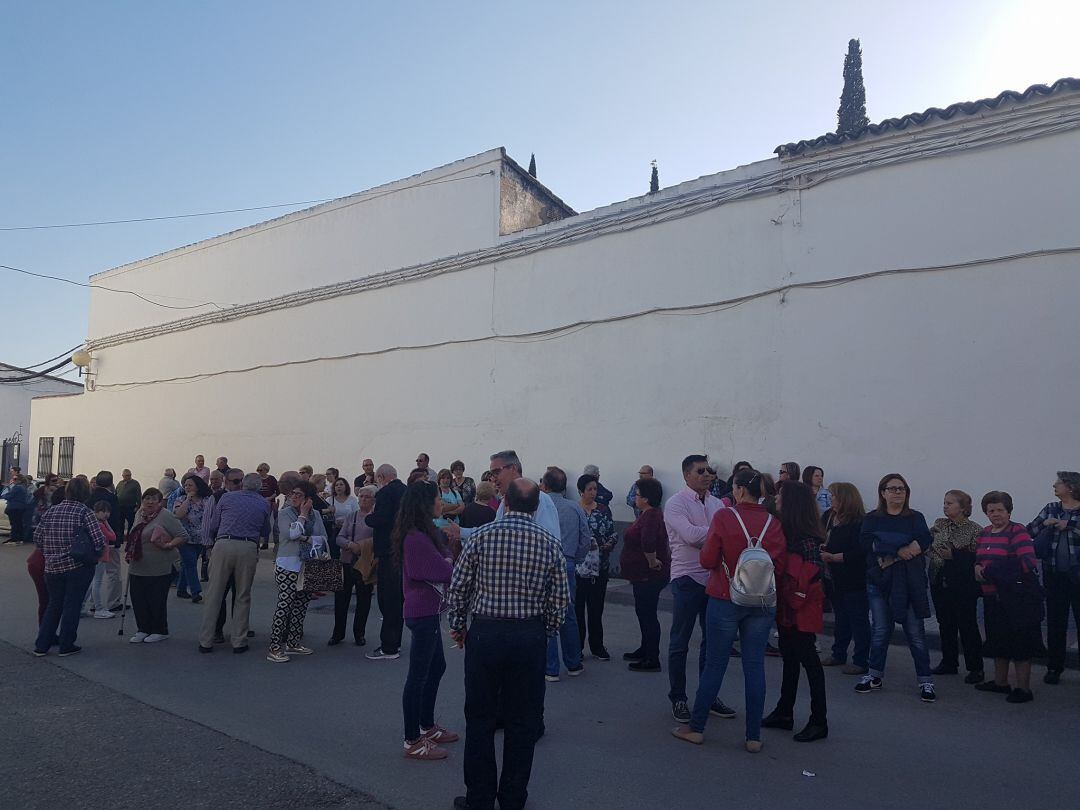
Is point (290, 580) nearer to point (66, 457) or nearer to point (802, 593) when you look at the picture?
point (802, 593)

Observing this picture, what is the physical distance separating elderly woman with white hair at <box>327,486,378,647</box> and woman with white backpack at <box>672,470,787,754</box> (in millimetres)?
3790

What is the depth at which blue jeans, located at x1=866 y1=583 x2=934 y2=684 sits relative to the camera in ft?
20.3

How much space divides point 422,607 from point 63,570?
15.1 ft

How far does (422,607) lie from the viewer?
484cm

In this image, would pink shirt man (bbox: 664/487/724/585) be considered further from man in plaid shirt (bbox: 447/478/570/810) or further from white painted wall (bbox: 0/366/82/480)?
white painted wall (bbox: 0/366/82/480)

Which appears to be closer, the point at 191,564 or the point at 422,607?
the point at 422,607

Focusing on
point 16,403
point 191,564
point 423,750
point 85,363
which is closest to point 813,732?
point 423,750

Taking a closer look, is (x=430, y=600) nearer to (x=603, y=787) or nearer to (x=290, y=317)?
(x=603, y=787)

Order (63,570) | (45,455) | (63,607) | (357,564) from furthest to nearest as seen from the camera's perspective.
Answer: (45,455) → (357,564) → (63,607) → (63,570)

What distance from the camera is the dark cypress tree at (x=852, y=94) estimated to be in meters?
21.2

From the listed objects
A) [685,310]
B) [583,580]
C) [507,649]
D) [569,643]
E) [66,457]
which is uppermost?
[685,310]

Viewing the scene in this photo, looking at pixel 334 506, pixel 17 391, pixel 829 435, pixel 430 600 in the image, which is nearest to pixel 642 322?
pixel 829 435

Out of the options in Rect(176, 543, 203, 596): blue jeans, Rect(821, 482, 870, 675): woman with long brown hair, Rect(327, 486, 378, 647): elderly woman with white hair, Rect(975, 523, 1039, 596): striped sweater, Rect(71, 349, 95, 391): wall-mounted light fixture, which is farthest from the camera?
Rect(71, 349, 95, 391): wall-mounted light fixture

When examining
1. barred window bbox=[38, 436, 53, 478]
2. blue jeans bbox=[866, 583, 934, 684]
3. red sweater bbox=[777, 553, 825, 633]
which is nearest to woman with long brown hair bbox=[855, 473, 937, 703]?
blue jeans bbox=[866, 583, 934, 684]
